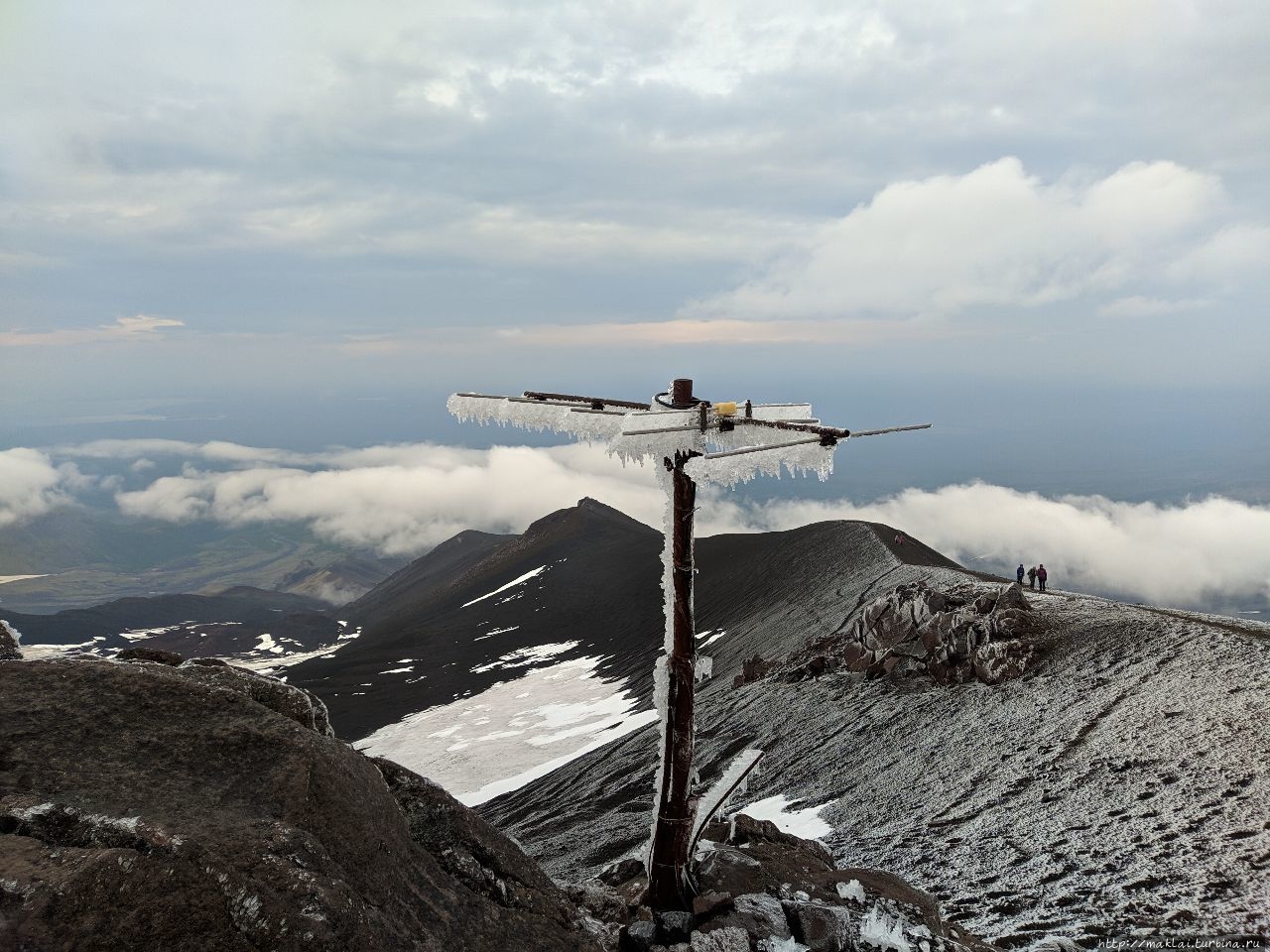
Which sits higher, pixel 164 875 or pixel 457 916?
pixel 164 875

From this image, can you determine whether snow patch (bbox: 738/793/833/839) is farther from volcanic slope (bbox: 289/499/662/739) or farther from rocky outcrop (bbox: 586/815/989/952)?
volcanic slope (bbox: 289/499/662/739)

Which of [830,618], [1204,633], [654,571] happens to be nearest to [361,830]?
[1204,633]

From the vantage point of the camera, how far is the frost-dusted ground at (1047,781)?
17.4 meters

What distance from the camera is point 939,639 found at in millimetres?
37719

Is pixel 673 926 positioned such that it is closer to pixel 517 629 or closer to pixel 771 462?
pixel 771 462

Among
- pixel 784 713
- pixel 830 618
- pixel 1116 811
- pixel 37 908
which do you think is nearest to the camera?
pixel 37 908

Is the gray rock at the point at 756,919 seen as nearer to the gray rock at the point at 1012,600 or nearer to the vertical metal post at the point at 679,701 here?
the vertical metal post at the point at 679,701

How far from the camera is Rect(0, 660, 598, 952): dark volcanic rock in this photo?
689 centimetres

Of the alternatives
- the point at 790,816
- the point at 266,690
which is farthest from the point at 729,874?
the point at 790,816

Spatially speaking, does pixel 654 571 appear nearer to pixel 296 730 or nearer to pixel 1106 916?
pixel 1106 916

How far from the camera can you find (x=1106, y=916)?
53.5 feet

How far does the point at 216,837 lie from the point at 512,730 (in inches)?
2156

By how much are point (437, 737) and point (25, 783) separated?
57.9 metres

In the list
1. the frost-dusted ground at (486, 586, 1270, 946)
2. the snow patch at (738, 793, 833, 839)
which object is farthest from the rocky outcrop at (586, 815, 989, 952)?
the snow patch at (738, 793, 833, 839)
